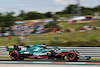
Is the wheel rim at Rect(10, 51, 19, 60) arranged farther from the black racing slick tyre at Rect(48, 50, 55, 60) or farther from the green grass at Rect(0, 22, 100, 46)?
the green grass at Rect(0, 22, 100, 46)

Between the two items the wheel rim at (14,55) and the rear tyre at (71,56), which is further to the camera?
the wheel rim at (14,55)

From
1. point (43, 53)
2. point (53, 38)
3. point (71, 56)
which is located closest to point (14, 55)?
point (43, 53)

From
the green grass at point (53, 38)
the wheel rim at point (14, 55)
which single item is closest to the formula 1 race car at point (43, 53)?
the wheel rim at point (14, 55)

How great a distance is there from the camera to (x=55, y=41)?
8.45 m

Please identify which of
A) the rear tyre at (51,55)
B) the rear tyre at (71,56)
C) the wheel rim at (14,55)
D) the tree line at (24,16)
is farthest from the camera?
the tree line at (24,16)

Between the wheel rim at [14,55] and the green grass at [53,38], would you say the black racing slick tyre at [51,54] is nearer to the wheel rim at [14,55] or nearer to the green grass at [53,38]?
the wheel rim at [14,55]

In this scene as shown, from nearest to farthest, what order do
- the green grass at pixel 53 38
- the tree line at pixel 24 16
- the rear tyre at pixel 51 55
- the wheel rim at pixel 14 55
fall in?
the rear tyre at pixel 51 55, the wheel rim at pixel 14 55, the green grass at pixel 53 38, the tree line at pixel 24 16

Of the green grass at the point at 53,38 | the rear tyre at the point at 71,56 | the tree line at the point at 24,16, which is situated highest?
the tree line at the point at 24,16

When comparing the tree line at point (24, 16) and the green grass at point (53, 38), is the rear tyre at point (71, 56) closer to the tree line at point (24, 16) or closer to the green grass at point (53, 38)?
the green grass at point (53, 38)

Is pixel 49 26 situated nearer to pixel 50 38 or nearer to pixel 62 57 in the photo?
pixel 50 38

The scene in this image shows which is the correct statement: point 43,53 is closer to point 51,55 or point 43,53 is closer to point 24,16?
point 51,55

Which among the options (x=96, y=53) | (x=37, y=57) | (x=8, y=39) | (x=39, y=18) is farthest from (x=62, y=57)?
(x=39, y=18)

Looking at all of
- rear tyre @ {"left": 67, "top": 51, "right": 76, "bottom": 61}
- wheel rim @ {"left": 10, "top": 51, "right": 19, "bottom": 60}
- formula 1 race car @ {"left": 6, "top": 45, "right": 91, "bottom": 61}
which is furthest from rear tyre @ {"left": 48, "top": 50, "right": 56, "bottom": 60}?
wheel rim @ {"left": 10, "top": 51, "right": 19, "bottom": 60}

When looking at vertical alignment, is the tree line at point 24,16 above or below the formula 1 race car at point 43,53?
above
